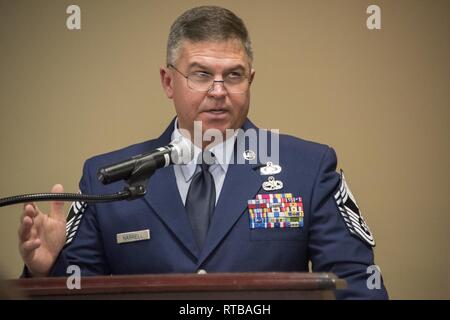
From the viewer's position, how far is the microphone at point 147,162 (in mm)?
1579

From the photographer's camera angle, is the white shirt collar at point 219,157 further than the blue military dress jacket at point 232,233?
Yes

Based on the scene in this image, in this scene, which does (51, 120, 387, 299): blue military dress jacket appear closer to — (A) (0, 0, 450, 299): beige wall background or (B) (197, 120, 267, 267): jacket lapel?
(B) (197, 120, 267, 267): jacket lapel

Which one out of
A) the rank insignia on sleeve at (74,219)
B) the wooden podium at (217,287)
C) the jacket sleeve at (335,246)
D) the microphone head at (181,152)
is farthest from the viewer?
the rank insignia on sleeve at (74,219)

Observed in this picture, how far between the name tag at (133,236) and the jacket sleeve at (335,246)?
503 millimetres

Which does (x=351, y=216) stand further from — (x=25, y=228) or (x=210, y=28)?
(x=25, y=228)

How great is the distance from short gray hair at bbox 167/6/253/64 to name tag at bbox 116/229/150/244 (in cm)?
60

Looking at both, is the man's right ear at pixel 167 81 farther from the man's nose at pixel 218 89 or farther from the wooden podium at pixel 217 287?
the wooden podium at pixel 217 287

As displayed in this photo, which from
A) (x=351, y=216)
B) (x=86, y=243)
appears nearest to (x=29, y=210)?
(x=86, y=243)

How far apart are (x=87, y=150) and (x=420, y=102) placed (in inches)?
56.2

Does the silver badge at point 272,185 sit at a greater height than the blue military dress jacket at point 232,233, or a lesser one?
greater

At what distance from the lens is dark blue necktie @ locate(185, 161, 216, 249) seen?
2.07m

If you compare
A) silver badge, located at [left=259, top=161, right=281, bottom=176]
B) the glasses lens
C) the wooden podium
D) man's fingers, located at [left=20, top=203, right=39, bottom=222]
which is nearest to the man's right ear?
the glasses lens

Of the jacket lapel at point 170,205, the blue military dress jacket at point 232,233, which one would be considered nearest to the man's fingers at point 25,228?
the blue military dress jacket at point 232,233

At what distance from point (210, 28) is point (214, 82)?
0.18m
